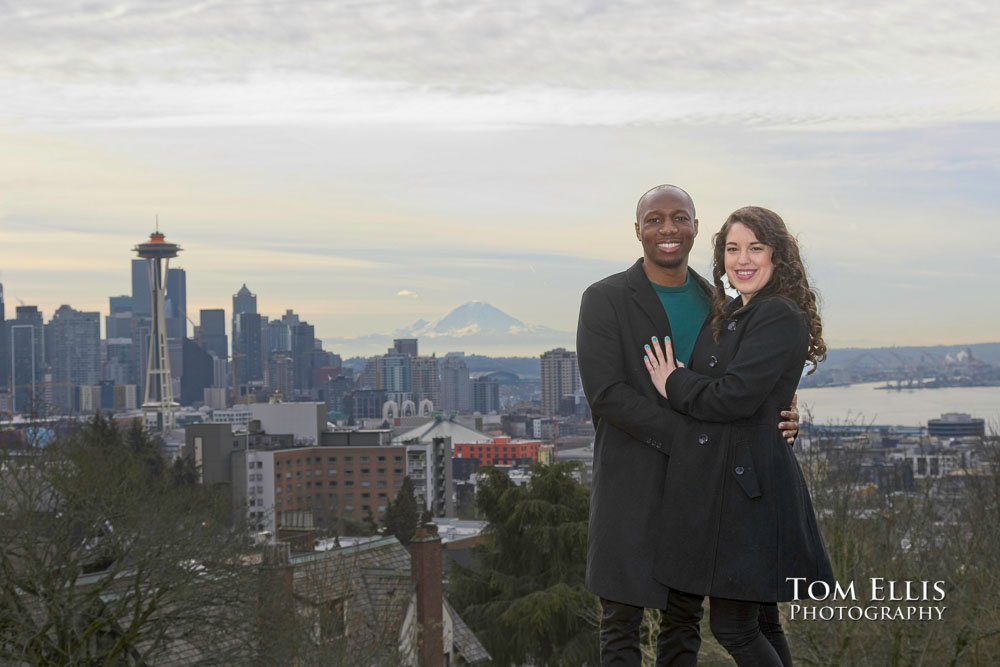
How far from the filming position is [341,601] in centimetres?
1558

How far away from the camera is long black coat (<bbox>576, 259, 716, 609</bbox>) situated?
313cm

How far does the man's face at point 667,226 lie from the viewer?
10.8 feet

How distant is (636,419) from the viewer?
3100 mm

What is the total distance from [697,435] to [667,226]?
0.61 m

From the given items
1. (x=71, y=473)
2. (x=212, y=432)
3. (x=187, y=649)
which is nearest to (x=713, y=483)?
(x=187, y=649)

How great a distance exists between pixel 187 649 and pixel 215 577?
1.03m

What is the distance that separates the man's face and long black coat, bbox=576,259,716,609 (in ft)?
0.33

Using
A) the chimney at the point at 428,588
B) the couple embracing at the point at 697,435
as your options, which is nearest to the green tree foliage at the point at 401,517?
the chimney at the point at 428,588

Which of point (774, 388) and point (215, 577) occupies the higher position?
point (774, 388)

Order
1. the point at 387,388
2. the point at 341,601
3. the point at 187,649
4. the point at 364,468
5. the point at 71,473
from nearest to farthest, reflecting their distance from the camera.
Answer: the point at 187,649 < the point at 341,601 < the point at 71,473 < the point at 364,468 < the point at 387,388

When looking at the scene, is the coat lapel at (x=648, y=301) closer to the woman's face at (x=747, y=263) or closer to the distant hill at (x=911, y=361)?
the woman's face at (x=747, y=263)

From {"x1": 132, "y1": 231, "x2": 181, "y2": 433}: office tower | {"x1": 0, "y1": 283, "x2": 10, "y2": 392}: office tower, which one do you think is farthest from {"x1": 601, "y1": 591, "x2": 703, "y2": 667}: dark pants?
{"x1": 0, "y1": 283, "x2": 10, "y2": 392}: office tower

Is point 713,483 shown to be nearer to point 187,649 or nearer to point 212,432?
point 187,649

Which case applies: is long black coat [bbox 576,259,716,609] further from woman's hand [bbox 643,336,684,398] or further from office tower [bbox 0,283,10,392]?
office tower [bbox 0,283,10,392]
